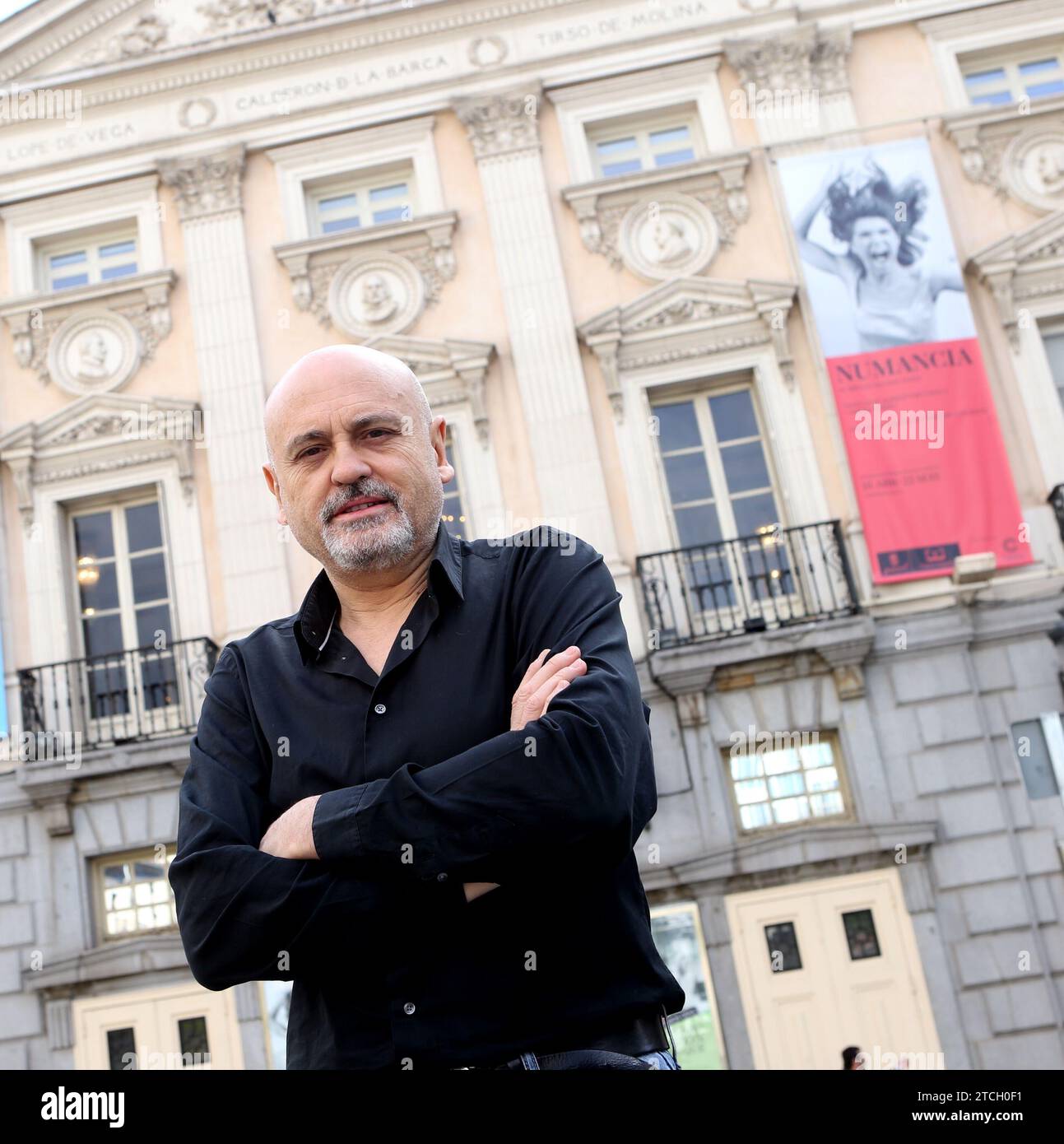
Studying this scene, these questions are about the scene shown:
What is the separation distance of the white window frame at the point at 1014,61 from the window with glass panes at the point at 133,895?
41.4 ft

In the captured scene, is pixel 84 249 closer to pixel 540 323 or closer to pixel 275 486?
pixel 540 323

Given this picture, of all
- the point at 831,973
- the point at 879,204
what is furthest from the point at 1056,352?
the point at 831,973

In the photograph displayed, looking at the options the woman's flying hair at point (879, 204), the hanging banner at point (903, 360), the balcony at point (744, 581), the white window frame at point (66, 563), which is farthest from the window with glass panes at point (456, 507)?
the woman's flying hair at point (879, 204)

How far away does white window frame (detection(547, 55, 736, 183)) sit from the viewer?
47.5ft

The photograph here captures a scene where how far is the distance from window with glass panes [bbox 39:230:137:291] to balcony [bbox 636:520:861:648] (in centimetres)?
745

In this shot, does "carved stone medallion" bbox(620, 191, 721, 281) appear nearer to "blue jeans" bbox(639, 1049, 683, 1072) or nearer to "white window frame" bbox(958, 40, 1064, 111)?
"white window frame" bbox(958, 40, 1064, 111)

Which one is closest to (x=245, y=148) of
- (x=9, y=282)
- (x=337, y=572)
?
(x=9, y=282)

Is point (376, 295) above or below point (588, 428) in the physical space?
above

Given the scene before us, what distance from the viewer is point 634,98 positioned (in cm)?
1456

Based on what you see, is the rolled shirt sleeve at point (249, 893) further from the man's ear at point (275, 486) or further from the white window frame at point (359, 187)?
the white window frame at point (359, 187)

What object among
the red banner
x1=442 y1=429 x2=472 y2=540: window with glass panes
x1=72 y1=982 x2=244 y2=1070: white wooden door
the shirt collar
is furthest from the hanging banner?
the shirt collar

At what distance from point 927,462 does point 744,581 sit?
7.45 ft
